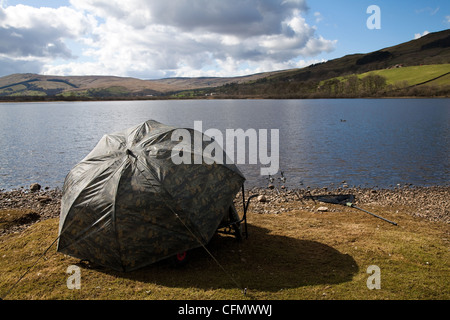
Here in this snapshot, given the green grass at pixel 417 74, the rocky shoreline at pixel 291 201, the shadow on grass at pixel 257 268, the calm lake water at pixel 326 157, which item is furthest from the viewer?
the green grass at pixel 417 74

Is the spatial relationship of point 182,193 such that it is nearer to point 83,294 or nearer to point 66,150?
point 83,294

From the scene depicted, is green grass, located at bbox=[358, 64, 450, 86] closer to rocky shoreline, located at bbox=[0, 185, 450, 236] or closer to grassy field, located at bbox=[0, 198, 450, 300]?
rocky shoreline, located at bbox=[0, 185, 450, 236]

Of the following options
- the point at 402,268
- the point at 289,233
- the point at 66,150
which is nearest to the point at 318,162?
the point at 289,233

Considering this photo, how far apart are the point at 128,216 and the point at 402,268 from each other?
25.5 feet

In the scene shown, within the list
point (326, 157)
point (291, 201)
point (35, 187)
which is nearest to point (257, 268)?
point (291, 201)

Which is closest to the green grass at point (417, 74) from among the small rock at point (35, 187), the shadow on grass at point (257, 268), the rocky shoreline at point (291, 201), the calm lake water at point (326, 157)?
the calm lake water at point (326, 157)

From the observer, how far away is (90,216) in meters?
8.59

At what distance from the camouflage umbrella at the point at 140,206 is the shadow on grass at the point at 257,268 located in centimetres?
61

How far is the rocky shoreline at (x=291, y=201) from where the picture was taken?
15.6m

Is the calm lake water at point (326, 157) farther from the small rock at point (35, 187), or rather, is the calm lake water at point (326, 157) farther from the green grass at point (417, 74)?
the green grass at point (417, 74)

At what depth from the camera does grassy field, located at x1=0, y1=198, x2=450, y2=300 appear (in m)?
7.65

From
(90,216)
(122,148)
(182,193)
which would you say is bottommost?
(90,216)
